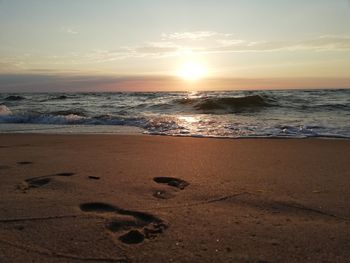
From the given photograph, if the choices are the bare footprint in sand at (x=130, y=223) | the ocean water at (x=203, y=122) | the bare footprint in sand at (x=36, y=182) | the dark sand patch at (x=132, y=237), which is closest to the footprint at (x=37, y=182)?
the bare footprint in sand at (x=36, y=182)

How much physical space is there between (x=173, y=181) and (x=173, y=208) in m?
0.88

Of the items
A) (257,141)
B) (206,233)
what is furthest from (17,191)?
(257,141)

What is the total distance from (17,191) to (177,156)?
2.24 metres

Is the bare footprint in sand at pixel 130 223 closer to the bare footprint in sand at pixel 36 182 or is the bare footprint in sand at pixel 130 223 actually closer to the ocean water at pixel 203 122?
the bare footprint in sand at pixel 36 182

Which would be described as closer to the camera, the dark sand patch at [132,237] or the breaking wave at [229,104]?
the dark sand patch at [132,237]

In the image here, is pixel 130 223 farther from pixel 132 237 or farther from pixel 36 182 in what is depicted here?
pixel 36 182

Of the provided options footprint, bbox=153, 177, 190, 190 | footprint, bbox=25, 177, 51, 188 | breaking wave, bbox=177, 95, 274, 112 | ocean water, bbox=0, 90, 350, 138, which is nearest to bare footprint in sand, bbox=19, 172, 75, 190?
footprint, bbox=25, 177, 51, 188

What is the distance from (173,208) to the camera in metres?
2.75

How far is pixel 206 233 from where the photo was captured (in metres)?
2.31

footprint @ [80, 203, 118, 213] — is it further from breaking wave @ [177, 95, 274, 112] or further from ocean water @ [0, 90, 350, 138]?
breaking wave @ [177, 95, 274, 112]

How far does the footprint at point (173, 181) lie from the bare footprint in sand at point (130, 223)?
31.6 inches

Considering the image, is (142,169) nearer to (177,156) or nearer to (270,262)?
(177,156)

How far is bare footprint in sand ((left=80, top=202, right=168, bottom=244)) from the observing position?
2.26 m

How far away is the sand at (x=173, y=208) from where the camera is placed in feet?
6.84
